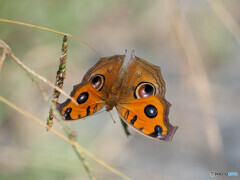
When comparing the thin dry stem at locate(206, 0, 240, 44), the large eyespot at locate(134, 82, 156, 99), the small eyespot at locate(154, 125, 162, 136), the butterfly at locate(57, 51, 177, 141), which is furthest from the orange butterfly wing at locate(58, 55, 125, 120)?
the thin dry stem at locate(206, 0, 240, 44)

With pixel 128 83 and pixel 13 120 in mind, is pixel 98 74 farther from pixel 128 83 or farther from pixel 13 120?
pixel 13 120

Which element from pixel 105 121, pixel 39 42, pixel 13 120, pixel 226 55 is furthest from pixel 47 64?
pixel 226 55

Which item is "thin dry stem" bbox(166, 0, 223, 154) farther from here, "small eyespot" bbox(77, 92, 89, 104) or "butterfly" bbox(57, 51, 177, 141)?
"small eyespot" bbox(77, 92, 89, 104)

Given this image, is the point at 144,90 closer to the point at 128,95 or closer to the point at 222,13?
the point at 128,95

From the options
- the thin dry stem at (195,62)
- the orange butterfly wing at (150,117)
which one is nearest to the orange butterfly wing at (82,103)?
the orange butterfly wing at (150,117)

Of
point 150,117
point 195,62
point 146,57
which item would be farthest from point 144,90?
point 146,57

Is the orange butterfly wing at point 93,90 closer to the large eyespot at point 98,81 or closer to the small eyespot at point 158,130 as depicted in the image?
the large eyespot at point 98,81
